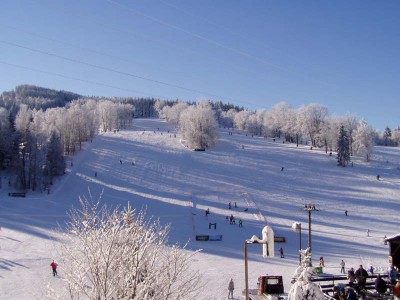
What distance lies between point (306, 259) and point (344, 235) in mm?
34520

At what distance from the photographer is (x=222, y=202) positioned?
5191cm

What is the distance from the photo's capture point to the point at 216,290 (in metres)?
21.9

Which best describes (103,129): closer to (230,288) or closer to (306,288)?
(230,288)

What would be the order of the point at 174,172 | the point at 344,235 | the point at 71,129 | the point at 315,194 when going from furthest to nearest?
the point at 71,129
the point at 174,172
the point at 315,194
the point at 344,235

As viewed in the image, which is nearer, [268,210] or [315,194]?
[268,210]

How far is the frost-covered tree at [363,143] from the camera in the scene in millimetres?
83269

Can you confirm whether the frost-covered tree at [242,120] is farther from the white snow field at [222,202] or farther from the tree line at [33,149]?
the tree line at [33,149]

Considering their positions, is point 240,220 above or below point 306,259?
below

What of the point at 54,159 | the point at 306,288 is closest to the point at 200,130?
the point at 54,159

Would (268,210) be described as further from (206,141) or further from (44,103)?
(44,103)

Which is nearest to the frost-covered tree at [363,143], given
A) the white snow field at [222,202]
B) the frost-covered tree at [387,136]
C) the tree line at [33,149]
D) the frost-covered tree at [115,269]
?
the white snow field at [222,202]

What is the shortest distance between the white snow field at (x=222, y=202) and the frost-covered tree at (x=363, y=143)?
2.95m

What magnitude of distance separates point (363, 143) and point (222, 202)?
45.7 m

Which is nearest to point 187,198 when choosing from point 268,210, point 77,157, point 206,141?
point 268,210
